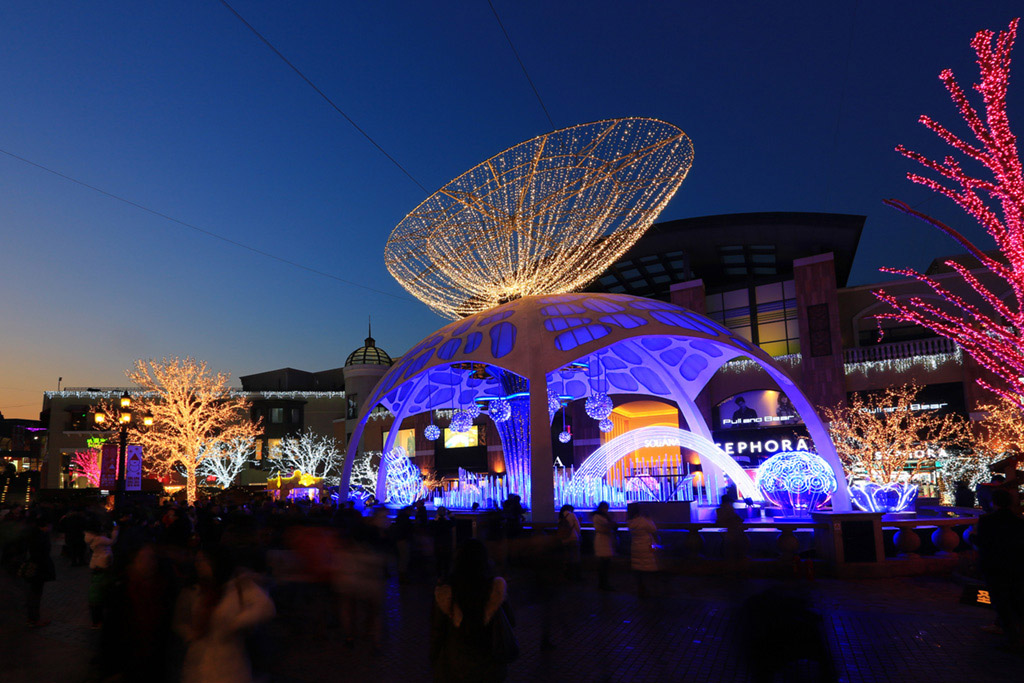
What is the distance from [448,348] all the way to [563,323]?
3825 mm

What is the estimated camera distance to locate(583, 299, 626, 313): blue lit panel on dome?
21.1 metres

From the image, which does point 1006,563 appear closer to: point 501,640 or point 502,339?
point 501,640

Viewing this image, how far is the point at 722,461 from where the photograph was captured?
69.5ft

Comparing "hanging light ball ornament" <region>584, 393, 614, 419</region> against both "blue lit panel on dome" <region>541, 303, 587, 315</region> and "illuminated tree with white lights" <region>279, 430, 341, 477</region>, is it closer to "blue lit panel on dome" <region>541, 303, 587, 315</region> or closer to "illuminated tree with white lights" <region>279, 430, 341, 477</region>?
"blue lit panel on dome" <region>541, 303, 587, 315</region>

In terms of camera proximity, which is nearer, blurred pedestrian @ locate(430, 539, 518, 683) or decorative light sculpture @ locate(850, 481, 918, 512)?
blurred pedestrian @ locate(430, 539, 518, 683)

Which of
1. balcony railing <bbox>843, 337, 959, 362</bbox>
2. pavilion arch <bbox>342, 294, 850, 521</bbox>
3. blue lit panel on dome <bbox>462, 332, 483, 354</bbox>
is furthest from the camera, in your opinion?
balcony railing <bbox>843, 337, 959, 362</bbox>

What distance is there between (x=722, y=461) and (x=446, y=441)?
33010 millimetres

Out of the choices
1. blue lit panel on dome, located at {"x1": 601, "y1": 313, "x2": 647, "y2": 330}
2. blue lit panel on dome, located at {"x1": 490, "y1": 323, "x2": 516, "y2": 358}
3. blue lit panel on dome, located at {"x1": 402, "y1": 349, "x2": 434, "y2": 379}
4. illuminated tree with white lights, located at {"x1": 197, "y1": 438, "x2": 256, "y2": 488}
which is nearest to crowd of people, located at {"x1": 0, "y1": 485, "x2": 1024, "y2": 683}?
blue lit panel on dome, located at {"x1": 490, "y1": 323, "x2": 516, "y2": 358}

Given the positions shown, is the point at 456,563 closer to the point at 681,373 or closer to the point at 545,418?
the point at 545,418

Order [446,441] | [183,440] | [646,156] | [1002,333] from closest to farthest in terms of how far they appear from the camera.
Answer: [1002,333] → [646,156] → [183,440] → [446,441]

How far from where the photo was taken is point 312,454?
2248 inches

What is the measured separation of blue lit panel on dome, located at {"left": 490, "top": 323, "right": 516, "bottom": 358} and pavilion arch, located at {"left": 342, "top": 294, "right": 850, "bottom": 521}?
33mm

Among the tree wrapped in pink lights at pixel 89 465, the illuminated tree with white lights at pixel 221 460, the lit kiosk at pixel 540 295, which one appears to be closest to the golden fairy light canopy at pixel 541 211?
the lit kiosk at pixel 540 295

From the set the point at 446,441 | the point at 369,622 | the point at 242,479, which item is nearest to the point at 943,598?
the point at 369,622
